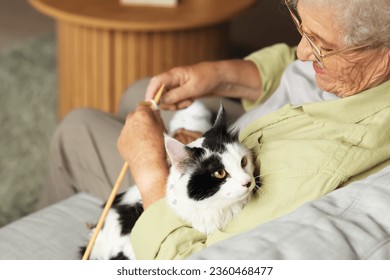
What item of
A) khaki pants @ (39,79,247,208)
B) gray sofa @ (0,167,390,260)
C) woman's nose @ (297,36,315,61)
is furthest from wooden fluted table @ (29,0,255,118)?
gray sofa @ (0,167,390,260)

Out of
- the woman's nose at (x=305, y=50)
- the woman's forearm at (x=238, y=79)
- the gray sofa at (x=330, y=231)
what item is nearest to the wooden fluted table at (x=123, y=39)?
the woman's forearm at (x=238, y=79)

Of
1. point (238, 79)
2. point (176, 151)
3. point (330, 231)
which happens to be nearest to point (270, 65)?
point (238, 79)

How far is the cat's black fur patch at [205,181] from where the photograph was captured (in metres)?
1.21

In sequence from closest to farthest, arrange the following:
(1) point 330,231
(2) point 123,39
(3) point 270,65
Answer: (1) point 330,231 → (3) point 270,65 → (2) point 123,39

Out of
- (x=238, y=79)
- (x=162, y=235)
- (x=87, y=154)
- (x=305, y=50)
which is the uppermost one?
(x=305, y=50)

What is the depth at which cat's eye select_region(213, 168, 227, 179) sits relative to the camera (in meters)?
1.21

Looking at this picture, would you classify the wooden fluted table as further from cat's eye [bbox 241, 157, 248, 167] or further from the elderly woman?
cat's eye [bbox 241, 157, 248, 167]

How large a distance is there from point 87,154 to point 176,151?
0.62 m

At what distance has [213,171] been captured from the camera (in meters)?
1.21

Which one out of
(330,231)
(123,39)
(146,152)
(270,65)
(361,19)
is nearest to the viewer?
(330,231)

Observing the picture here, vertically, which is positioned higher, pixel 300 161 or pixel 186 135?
pixel 300 161

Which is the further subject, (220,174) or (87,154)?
(87,154)

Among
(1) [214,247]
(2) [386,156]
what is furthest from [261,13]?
(1) [214,247]

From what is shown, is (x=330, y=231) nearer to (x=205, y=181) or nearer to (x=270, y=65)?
(x=205, y=181)
